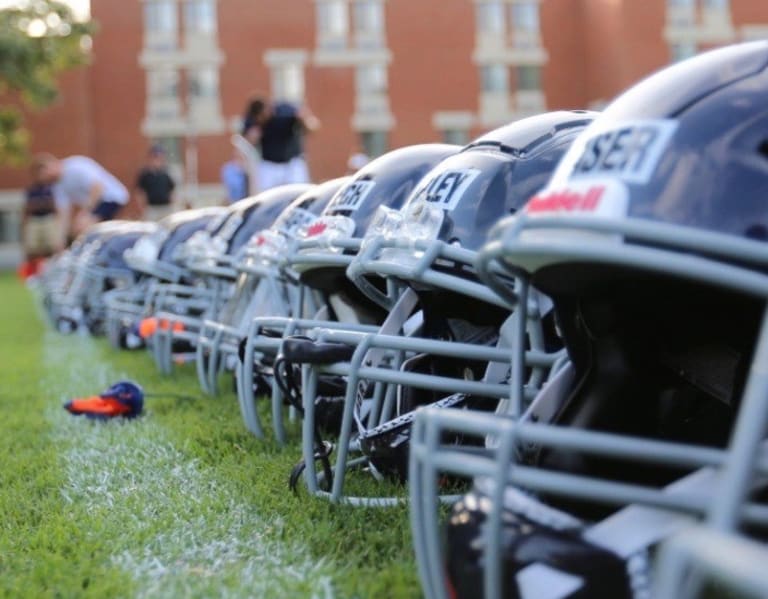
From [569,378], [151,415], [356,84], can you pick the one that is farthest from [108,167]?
[569,378]

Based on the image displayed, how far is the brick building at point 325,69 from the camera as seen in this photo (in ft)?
87.2

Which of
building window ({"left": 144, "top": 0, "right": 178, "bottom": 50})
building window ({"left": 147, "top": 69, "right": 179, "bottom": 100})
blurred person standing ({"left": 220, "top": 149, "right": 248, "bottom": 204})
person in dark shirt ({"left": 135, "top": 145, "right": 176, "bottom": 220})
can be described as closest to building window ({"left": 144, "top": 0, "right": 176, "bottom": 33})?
building window ({"left": 144, "top": 0, "right": 178, "bottom": 50})

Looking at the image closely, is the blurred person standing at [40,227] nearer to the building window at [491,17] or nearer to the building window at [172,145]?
the building window at [172,145]

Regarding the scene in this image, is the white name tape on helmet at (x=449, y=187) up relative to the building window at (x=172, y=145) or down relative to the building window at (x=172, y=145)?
up

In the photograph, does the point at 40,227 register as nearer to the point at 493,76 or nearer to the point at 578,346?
the point at 578,346

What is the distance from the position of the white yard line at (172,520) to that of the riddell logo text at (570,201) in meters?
0.60

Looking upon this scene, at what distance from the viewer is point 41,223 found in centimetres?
1183

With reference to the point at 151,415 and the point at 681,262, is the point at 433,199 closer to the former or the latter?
the point at 681,262

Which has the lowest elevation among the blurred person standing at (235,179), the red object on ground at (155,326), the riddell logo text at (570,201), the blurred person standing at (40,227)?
the blurred person standing at (40,227)

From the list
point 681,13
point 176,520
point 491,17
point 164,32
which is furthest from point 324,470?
point 491,17

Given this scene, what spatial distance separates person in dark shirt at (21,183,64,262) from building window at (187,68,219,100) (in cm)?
1531

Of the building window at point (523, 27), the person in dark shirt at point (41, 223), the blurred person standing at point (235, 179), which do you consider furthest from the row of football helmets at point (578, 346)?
the building window at point (523, 27)

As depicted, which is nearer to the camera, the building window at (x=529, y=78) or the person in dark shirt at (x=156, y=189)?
the person in dark shirt at (x=156, y=189)

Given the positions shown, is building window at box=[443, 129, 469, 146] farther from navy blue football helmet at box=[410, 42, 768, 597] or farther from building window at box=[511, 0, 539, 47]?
navy blue football helmet at box=[410, 42, 768, 597]
